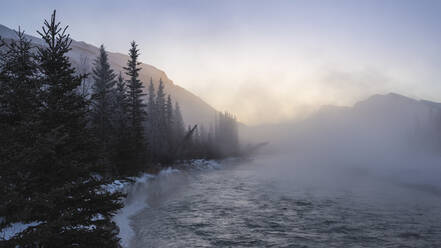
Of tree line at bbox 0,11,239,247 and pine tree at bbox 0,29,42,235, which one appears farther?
tree line at bbox 0,11,239,247

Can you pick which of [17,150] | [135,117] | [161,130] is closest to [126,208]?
[17,150]

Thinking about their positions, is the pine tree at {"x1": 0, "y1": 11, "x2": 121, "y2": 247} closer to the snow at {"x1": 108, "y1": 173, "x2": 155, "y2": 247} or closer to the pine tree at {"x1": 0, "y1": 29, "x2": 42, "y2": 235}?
the pine tree at {"x1": 0, "y1": 29, "x2": 42, "y2": 235}

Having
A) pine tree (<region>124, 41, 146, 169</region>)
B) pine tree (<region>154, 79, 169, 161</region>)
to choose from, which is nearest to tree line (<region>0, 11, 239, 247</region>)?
pine tree (<region>124, 41, 146, 169</region>)

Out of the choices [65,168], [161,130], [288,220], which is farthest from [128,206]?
[161,130]

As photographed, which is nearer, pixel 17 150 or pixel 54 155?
pixel 17 150

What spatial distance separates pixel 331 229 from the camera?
1806cm

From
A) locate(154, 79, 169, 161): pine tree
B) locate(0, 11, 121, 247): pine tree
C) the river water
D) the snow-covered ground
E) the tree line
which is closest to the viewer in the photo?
the tree line

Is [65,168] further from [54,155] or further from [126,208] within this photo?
[126,208]

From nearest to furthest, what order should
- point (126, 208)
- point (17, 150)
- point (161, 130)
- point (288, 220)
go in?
1. point (17, 150)
2. point (288, 220)
3. point (126, 208)
4. point (161, 130)

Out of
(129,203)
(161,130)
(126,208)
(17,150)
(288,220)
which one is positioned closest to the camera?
(17,150)

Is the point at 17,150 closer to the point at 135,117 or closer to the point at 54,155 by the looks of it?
the point at 54,155

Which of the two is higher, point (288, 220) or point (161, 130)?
point (161, 130)

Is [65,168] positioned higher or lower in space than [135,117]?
lower

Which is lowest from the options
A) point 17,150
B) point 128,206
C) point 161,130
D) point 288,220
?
point 128,206
